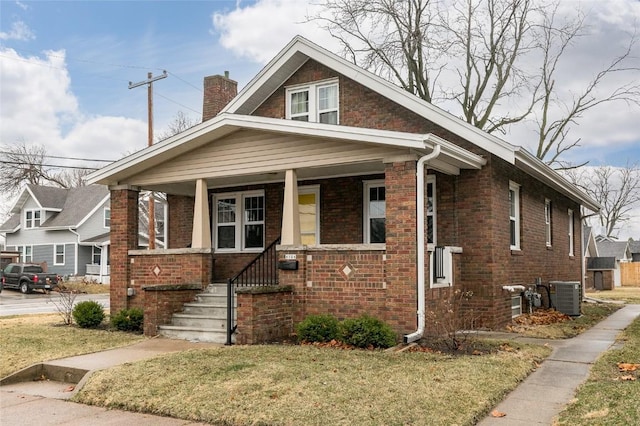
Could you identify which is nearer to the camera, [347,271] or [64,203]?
[347,271]

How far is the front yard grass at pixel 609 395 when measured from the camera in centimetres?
567

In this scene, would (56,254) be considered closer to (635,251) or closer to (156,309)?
(156,309)

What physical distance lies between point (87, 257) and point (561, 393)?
1572 inches

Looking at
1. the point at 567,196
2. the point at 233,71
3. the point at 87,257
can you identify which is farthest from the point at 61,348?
the point at 87,257

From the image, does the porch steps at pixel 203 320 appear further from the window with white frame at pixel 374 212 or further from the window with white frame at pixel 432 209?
the window with white frame at pixel 432 209

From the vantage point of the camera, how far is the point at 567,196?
19.4 metres

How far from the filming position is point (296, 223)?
451 inches

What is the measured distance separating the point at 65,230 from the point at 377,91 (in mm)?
34545

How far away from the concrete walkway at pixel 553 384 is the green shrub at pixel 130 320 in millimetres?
8041

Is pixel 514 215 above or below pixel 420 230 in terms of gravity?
above

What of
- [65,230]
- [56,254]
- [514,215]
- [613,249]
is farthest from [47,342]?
[613,249]

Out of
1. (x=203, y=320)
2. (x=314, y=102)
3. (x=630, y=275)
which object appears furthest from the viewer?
(x=630, y=275)

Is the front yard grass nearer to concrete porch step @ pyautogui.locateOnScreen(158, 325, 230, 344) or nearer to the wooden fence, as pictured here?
concrete porch step @ pyautogui.locateOnScreen(158, 325, 230, 344)

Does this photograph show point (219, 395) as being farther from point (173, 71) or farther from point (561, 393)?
point (173, 71)
